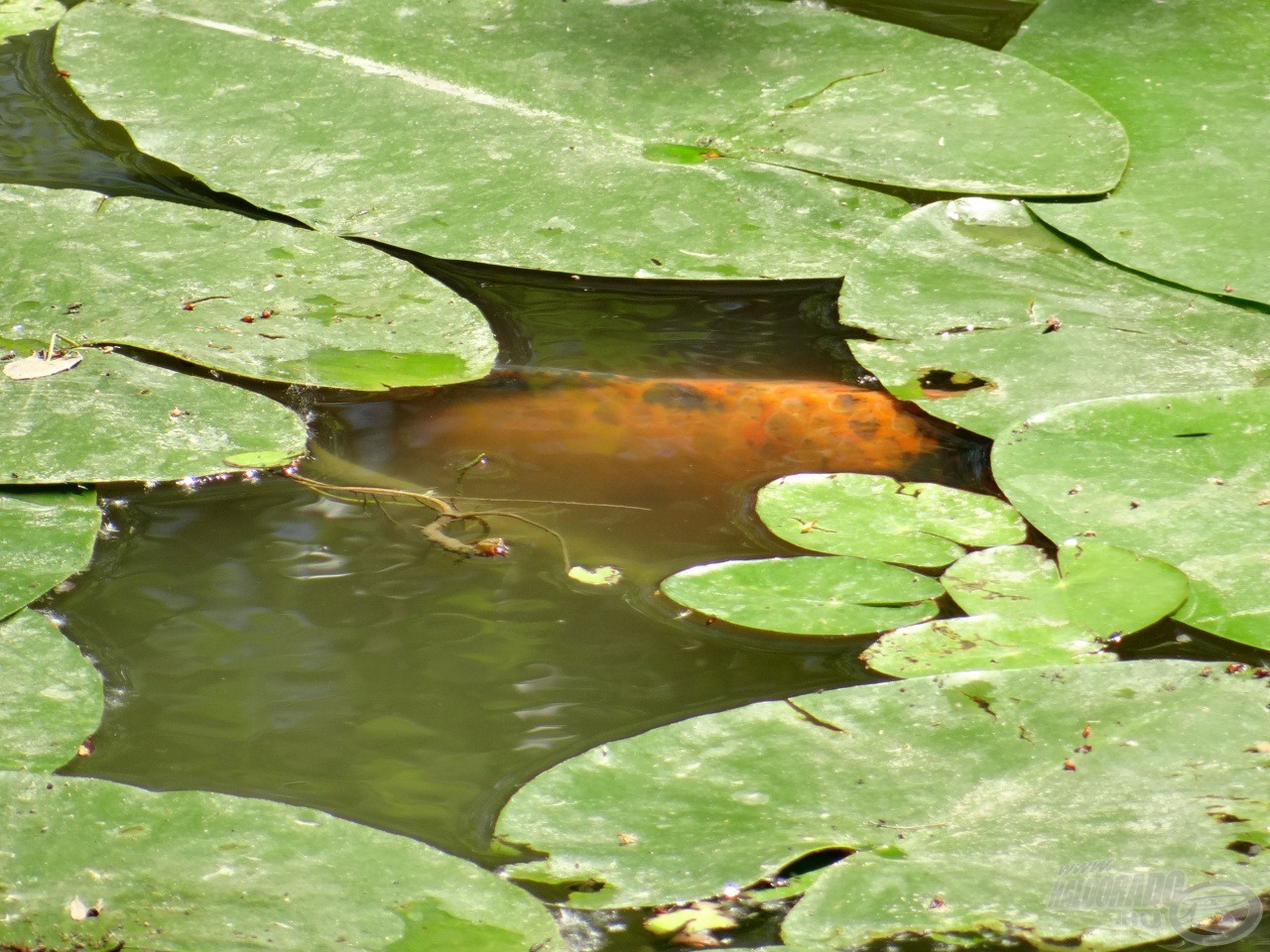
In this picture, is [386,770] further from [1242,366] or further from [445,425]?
[1242,366]

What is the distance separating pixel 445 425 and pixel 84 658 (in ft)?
1.85

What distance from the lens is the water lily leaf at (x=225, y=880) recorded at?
935mm

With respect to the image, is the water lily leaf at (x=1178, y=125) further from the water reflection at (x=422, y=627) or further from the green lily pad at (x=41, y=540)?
the green lily pad at (x=41, y=540)

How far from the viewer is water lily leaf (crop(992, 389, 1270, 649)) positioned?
4.17ft

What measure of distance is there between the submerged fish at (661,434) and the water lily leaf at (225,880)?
0.59 m

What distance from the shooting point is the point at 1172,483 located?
1.40m

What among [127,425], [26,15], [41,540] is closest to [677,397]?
[127,425]

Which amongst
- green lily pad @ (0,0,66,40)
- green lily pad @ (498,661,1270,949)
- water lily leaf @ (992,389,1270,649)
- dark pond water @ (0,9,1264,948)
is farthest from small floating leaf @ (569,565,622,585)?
green lily pad @ (0,0,66,40)

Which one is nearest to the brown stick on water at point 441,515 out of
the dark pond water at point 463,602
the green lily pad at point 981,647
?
the dark pond water at point 463,602

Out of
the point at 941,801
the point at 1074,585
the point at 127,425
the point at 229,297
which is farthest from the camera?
the point at 229,297

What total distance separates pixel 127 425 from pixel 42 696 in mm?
438

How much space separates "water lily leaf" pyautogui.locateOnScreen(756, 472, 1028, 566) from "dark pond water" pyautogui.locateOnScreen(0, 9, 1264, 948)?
5 centimetres
